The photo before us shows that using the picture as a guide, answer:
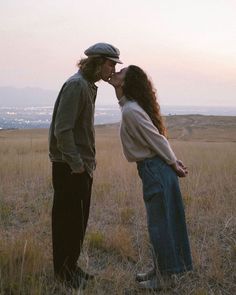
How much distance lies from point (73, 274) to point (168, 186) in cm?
106

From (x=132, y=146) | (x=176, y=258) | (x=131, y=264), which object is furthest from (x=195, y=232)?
(x=132, y=146)

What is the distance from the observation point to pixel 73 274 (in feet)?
13.0

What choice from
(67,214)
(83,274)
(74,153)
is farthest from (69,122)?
(83,274)

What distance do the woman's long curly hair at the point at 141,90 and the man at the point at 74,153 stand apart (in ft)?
0.62

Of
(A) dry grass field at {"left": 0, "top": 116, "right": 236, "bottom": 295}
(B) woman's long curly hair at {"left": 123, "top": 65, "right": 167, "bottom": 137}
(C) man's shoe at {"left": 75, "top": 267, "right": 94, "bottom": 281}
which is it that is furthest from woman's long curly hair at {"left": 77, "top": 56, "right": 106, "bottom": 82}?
(C) man's shoe at {"left": 75, "top": 267, "right": 94, "bottom": 281}

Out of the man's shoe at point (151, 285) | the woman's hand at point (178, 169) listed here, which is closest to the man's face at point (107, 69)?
the woman's hand at point (178, 169)

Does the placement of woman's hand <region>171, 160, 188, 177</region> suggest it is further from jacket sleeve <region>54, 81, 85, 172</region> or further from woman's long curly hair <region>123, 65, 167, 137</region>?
Answer: jacket sleeve <region>54, 81, 85, 172</region>

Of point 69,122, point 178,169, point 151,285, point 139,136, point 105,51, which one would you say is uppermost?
point 105,51

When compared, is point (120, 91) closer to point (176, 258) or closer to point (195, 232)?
point (176, 258)

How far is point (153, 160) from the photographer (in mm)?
3992

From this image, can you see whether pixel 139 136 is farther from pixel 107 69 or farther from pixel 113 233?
pixel 113 233

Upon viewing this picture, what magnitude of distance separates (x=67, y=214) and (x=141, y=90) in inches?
46.5

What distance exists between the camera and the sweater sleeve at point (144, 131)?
388 centimetres

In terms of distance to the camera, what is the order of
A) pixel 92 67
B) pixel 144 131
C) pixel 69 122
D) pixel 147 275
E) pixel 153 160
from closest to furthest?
pixel 69 122
pixel 92 67
pixel 144 131
pixel 153 160
pixel 147 275
